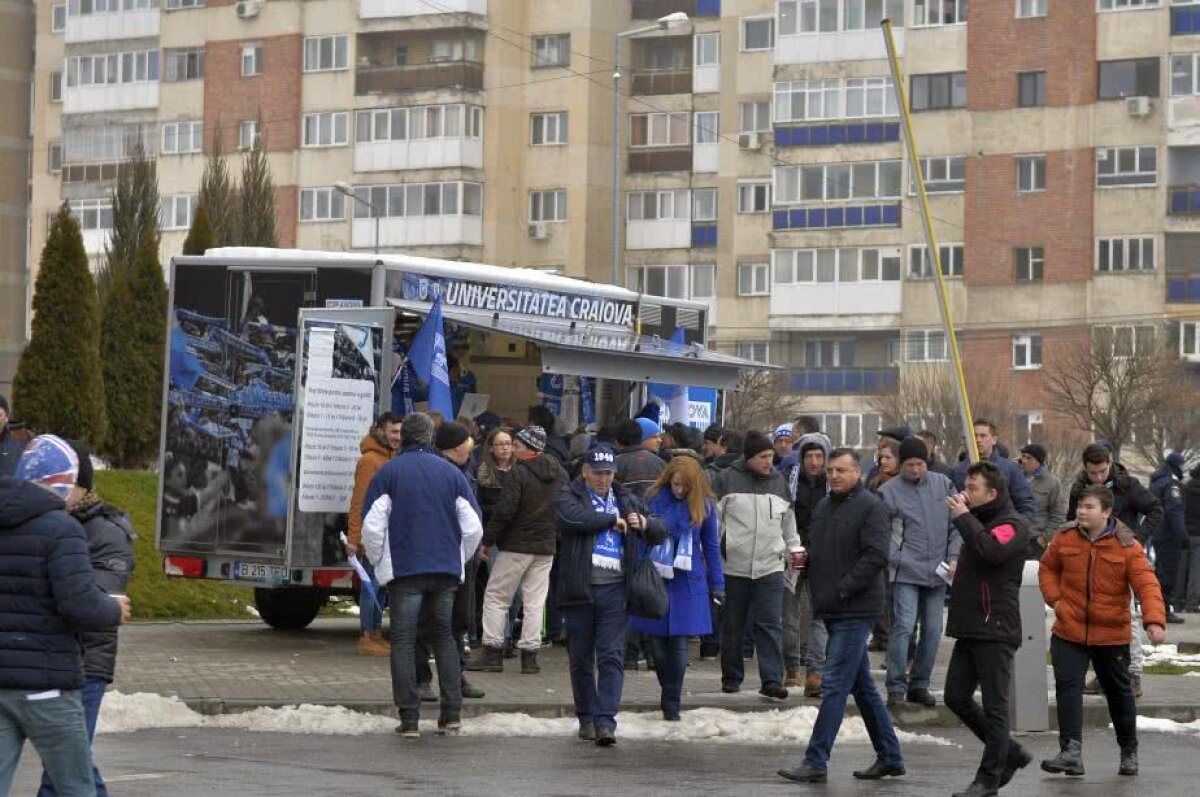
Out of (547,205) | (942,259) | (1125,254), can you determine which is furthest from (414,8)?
(1125,254)

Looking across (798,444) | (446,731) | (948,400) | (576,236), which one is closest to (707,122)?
(576,236)

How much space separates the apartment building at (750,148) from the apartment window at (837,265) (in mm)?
86

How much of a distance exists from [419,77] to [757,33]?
1029cm

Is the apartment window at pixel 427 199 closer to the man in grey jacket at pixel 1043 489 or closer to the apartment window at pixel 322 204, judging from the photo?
the apartment window at pixel 322 204

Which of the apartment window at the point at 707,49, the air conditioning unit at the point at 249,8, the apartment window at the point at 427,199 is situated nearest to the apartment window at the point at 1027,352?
the apartment window at the point at 707,49

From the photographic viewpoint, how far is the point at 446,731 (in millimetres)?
14680

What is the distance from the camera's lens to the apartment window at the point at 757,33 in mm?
74625

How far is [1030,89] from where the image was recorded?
68.2 metres

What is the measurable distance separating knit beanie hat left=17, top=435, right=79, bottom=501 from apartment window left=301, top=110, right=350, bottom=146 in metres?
68.5

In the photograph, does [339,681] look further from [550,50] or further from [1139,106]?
[550,50]

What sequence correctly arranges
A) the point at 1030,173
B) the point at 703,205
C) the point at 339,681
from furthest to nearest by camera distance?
the point at 703,205 → the point at 1030,173 → the point at 339,681

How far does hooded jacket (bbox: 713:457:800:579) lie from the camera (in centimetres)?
1662

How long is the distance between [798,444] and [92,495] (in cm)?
983

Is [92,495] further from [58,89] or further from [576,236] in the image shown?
[58,89]
